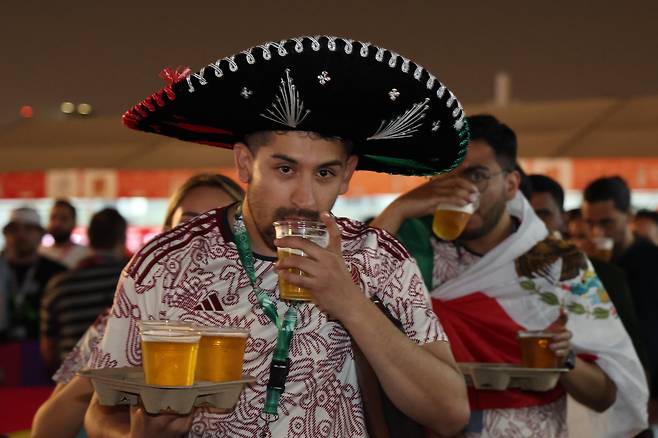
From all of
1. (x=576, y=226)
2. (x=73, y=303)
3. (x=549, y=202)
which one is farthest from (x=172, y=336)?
(x=576, y=226)

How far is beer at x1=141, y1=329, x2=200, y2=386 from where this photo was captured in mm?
2260

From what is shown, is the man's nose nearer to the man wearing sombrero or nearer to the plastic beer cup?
the man wearing sombrero

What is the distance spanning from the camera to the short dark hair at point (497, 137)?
175 inches

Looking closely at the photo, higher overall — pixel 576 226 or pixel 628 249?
pixel 576 226

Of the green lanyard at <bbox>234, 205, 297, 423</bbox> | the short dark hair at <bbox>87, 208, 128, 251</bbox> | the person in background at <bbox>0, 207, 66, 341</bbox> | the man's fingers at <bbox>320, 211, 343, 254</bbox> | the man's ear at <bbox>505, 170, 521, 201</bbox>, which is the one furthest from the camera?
the person in background at <bbox>0, 207, 66, 341</bbox>

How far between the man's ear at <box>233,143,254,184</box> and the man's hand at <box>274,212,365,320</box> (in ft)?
1.24

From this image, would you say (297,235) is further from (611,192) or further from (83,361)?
(611,192)

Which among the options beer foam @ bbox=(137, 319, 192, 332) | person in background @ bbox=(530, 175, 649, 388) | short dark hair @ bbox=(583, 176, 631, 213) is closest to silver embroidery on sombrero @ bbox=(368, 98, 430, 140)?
beer foam @ bbox=(137, 319, 192, 332)

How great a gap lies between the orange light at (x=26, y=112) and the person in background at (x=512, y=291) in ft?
38.4

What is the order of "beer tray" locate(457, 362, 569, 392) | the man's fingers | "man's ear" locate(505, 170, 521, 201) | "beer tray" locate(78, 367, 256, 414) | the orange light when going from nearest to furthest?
"beer tray" locate(78, 367, 256, 414) < the man's fingers < "beer tray" locate(457, 362, 569, 392) < "man's ear" locate(505, 170, 521, 201) < the orange light

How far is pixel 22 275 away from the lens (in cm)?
773

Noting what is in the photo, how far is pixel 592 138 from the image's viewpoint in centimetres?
1182

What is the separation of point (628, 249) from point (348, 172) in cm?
454

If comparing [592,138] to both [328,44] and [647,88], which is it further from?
[328,44]
